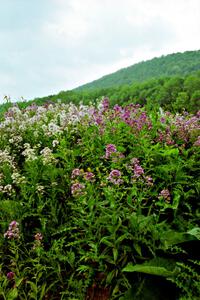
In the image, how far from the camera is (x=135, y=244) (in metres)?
3.91

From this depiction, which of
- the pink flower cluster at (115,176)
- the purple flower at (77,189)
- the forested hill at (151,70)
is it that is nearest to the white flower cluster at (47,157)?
the purple flower at (77,189)

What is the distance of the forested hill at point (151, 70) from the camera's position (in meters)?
88.2

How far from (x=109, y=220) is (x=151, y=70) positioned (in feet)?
320

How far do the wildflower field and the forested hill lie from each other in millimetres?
81295

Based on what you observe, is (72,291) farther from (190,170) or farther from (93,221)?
(190,170)

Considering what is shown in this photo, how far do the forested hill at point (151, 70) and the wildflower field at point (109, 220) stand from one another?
81295 mm

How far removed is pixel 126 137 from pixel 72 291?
8.25ft

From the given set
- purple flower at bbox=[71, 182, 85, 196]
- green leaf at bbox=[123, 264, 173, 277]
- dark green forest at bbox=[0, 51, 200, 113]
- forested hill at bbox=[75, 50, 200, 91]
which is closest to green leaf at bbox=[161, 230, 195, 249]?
green leaf at bbox=[123, 264, 173, 277]

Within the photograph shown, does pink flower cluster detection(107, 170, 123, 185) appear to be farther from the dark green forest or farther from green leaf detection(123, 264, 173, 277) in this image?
the dark green forest

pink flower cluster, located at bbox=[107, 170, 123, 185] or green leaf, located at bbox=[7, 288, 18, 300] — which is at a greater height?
pink flower cluster, located at bbox=[107, 170, 123, 185]

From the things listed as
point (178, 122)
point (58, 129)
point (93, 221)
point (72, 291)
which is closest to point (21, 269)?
point (72, 291)

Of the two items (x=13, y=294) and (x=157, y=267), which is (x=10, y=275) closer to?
(x=13, y=294)

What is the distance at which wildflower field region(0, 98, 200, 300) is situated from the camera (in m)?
3.88

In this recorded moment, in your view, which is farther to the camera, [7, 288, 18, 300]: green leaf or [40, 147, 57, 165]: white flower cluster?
[40, 147, 57, 165]: white flower cluster
